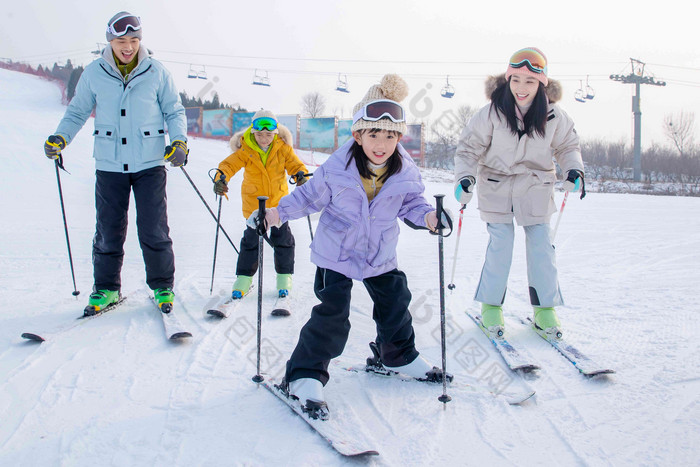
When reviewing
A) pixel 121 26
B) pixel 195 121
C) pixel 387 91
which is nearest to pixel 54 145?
pixel 121 26

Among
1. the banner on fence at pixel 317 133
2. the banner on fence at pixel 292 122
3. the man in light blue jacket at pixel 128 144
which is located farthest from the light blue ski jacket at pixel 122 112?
the banner on fence at pixel 292 122

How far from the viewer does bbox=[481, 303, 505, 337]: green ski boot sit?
3.12 metres

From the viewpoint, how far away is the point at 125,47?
3.34 m

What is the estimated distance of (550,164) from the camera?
3.23 metres

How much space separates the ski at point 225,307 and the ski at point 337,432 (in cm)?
130

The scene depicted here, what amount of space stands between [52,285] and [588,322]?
4.20 metres

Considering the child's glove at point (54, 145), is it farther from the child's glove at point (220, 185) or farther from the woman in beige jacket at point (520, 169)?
the woman in beige jacket at point (520, 169)

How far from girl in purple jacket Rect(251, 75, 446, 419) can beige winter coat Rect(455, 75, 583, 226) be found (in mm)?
851

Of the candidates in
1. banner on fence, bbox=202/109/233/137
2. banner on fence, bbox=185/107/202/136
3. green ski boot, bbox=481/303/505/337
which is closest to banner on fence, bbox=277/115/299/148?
banner on fence, bbox=202/109/233/137

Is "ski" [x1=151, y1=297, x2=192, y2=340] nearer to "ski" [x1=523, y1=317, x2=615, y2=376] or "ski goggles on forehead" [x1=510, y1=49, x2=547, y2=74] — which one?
"ski" [x1=523, y1=317, x2=615, y2=376]

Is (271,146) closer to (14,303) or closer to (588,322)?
(14,303)

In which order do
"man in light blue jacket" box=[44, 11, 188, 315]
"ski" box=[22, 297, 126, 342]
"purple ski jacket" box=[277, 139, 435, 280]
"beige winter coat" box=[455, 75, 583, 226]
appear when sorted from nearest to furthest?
"purple ski jacket" box=[277, 139, 435, 280] → "ski" box=[22, 297, 126, 342] → "beige winter coat" box=[455, 75, 583, 226] → "man in light blue jacket" box=[44, 11, 188, 315]

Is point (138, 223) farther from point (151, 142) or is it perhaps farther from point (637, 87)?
point (637, 87)

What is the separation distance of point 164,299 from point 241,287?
2.17 feet
